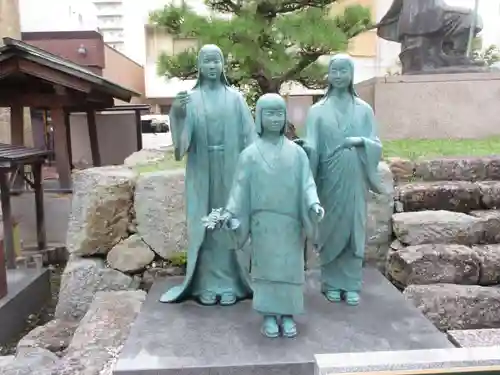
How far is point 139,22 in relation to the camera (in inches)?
732

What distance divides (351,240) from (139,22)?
1730 cm

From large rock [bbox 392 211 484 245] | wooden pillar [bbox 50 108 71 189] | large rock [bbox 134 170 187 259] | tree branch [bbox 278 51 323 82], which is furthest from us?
wooden pillar [bbox 50 108 71 189]

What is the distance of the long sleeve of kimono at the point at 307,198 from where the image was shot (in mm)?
2744

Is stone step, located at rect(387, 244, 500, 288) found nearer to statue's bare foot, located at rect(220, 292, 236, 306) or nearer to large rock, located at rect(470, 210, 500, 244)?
large rock, located at rect(470, 210, 500, 244)

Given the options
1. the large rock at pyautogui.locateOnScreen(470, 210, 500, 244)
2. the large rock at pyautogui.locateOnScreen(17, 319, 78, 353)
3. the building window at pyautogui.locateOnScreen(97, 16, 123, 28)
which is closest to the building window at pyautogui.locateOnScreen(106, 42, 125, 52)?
the building window at pyautogui.locateOnScreen(97, 16, 123, 28)

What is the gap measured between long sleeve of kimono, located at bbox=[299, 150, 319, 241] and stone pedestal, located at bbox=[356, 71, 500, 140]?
421 centimetres

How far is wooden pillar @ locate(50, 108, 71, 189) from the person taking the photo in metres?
7.76

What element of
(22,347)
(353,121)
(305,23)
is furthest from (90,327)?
(305,23)

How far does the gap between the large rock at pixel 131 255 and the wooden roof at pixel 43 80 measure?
12.4ft

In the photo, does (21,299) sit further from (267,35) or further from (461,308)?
(461,308)

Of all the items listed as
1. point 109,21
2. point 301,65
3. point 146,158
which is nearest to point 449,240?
point 301,65

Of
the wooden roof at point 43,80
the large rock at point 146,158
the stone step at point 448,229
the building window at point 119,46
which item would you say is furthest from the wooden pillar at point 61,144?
the building window at point 119,46

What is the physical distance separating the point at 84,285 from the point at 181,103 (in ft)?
7.16

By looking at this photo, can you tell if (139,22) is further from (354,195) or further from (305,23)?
(354,195)
